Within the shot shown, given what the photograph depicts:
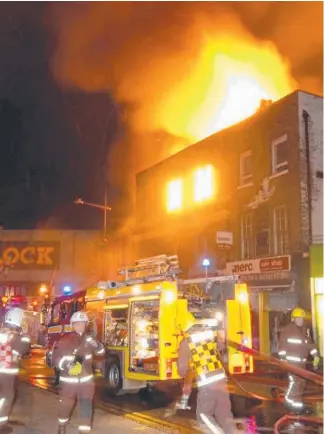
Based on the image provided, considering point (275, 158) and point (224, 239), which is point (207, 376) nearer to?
point (224, 239)

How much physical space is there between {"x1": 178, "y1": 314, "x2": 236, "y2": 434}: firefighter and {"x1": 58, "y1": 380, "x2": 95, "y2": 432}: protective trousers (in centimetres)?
131

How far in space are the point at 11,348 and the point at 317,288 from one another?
1197 cm

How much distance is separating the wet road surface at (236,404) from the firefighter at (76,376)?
185cm

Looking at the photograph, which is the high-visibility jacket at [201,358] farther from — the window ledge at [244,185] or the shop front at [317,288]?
the window ledge at [244,185]

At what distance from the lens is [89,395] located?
6137 mm

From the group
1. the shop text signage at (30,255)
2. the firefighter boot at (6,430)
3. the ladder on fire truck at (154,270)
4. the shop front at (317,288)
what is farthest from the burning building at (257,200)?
the shop text signage at (30,255)

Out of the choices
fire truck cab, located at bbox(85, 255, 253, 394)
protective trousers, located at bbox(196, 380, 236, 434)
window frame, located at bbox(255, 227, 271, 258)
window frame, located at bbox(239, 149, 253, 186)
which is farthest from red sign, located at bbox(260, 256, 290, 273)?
protective trousers, located at bbox(196, 380, 236, 434)

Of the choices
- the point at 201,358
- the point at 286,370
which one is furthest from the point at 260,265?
the point at 201,358

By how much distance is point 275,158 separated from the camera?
741 inches

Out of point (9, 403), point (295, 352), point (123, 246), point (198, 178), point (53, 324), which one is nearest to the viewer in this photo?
point (9, 403)

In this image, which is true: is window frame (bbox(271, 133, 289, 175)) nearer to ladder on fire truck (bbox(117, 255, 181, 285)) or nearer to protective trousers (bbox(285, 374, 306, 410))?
ladder on fire truck (bbox(117, 255, 181, 285))

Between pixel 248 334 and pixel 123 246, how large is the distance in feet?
70.7

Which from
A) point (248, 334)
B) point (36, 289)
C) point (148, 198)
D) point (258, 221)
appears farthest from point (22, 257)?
point (248, 334)

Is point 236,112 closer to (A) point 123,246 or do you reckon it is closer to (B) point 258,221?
(B) point 258,221
